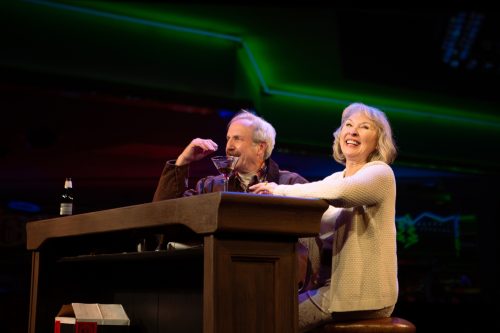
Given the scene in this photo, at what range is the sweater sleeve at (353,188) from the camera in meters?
2.36

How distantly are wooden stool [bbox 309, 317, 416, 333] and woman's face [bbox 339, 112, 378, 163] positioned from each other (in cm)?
71

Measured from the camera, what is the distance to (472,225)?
973 centimetres

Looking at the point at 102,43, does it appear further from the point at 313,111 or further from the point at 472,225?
the point at 472,225

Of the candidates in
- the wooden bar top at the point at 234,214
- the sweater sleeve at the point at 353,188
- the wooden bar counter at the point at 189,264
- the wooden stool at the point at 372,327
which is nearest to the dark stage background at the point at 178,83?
the wooden bar counter at the point at 189,264

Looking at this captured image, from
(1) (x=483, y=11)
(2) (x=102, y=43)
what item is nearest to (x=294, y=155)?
(2) (x=102, y=43)

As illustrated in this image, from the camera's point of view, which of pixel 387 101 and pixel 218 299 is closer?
pixel 218 299

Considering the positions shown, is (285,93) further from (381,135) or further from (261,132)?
(381,135)

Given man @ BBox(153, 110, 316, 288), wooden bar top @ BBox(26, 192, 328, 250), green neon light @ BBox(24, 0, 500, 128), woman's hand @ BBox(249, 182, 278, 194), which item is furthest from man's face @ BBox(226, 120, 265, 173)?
green neon light @ BBox(24, 0, 500, 128)

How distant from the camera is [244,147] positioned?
3555 millimetres

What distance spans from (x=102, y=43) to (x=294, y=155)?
9.89 ft

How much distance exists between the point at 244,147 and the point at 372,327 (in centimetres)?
131

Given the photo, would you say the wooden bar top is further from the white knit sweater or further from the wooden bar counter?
the white knit sweater

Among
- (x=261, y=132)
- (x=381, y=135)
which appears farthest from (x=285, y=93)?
(x=381, y=135)

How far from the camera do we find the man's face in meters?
→ 3.55
